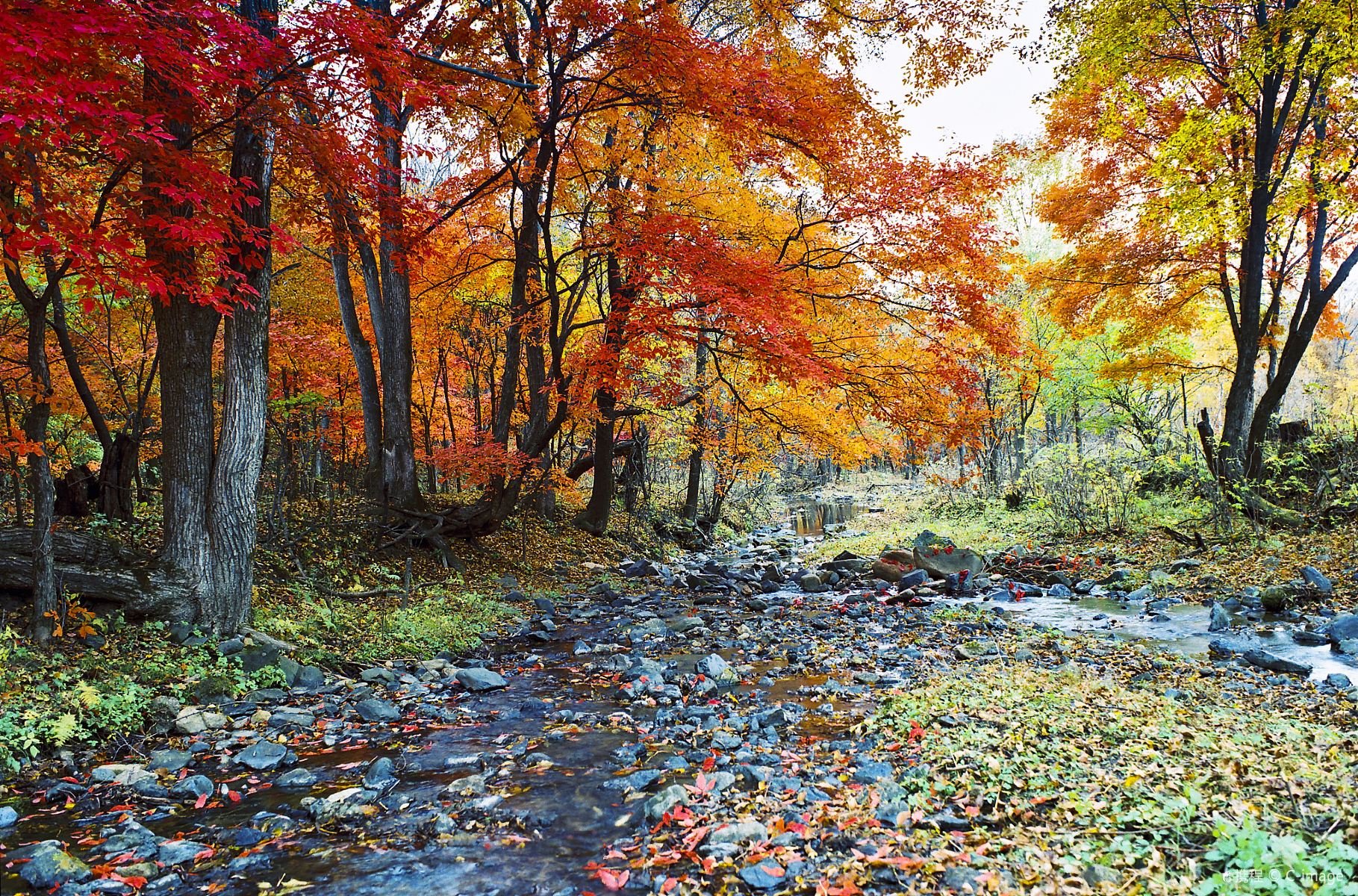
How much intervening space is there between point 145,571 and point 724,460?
1231 centimetres

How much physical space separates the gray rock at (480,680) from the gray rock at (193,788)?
98.5 inches

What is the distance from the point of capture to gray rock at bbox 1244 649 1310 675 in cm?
546

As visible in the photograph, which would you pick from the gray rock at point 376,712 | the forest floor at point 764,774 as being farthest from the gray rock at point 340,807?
the gray rock at point 376,712

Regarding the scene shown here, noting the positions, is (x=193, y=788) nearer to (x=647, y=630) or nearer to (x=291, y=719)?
(x=291, y=719)

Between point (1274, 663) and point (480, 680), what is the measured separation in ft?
22.6

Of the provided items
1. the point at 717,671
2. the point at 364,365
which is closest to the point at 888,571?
the point at 717,671

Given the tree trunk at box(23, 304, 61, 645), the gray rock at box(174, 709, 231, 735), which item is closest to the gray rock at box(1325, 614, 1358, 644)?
the gray rock at box(174, 709, 231, 735)

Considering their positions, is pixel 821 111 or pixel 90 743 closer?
pixel 90 743

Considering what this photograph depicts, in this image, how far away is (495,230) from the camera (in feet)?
45.4

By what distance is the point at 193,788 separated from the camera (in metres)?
4.20

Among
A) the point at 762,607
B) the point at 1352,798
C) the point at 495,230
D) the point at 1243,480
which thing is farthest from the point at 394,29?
the point at 1243,480

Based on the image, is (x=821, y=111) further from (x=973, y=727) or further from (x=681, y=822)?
(x=681, y=822)

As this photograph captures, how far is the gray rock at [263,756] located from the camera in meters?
4.62

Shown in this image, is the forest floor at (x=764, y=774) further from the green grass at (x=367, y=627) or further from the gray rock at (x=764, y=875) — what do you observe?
the green grass at (x=367, y=627)
